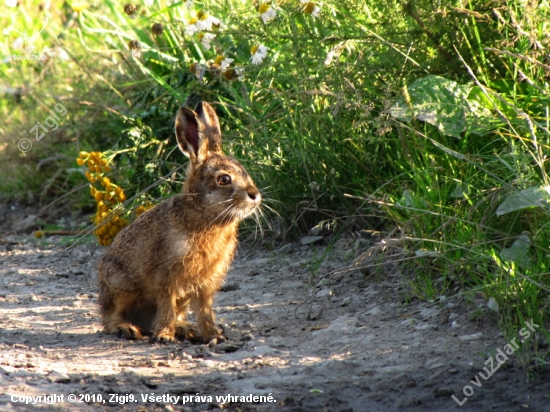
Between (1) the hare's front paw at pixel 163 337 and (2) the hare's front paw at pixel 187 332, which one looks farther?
(2) the hare's front paw at pixel 187 332

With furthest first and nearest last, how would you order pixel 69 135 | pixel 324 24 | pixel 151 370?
pixel 69 135
pixel 324 24
pixel 151 370

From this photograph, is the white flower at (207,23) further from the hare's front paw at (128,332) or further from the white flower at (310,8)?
the hare's front paw at (128,332)

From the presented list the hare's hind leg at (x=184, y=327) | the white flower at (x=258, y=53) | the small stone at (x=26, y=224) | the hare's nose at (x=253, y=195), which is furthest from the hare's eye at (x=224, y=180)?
the small stone at (x=26, y=224)

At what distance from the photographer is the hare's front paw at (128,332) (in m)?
4.66

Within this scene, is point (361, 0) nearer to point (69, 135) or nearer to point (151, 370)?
point (151, 370)

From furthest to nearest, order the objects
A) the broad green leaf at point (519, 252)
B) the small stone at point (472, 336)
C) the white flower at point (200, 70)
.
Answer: the white flower at point (200, 70) < the broad green leaf at point (519, 252) < the small stone at point (472, 336)

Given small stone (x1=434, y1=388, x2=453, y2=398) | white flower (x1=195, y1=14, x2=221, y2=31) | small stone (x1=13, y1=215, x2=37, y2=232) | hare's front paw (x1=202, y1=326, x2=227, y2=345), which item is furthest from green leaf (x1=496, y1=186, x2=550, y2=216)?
small stone (x1=13, y1=215, x2=37, y2=232)

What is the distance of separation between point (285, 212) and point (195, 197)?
1.41m

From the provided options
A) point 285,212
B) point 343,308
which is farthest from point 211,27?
point 343,308

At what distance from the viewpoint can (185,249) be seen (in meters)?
4.49

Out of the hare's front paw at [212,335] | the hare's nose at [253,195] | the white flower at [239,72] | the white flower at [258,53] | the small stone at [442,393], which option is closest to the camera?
the small stone at [442,393]

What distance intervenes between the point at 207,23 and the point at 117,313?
214cm

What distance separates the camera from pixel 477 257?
4211 millimetres

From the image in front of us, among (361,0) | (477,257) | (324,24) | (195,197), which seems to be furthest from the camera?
(324,24)
